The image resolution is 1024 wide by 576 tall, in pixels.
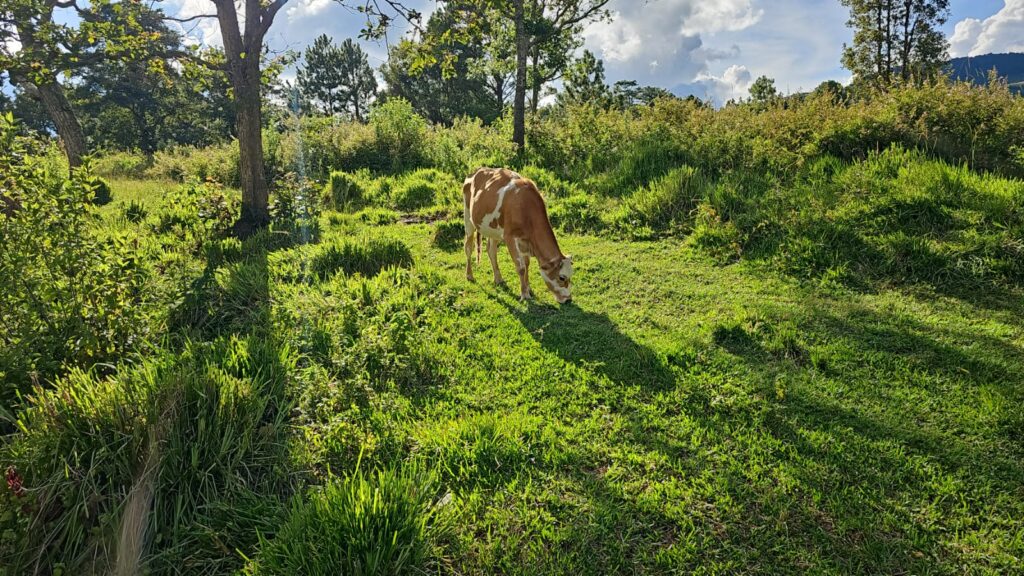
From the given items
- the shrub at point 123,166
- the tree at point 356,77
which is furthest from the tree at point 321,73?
the shrub at point 123,166

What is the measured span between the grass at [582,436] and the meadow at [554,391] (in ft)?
0.07

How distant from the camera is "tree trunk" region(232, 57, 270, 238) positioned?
8.34 m

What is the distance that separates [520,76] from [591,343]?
11138mm

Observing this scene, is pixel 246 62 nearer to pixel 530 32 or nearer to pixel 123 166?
pixel 530 32

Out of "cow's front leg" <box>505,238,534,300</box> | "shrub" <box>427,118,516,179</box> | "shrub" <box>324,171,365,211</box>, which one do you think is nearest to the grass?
"cow's front leg" <box>505,238,534,300</box>

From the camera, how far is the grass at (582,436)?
2.55 meters

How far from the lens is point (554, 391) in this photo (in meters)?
4.13

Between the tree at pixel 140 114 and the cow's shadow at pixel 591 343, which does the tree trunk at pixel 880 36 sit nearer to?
the cow's shadow at pixel 591 343

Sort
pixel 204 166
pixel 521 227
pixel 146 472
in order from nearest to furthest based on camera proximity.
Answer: pixel 146 472, pixel 521 227, pixel 204 166

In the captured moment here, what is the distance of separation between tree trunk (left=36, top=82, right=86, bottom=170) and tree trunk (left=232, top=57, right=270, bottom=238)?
7.92 metres

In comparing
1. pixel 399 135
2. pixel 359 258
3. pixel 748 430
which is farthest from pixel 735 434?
pixel 399 135

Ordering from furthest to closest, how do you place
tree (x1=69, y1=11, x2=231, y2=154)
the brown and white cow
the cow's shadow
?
tree (x1=69, y1=11, x2=231, y2=154)
the brown and white cow
the cow's shadow

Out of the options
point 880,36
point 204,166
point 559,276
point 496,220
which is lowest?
point 559,276

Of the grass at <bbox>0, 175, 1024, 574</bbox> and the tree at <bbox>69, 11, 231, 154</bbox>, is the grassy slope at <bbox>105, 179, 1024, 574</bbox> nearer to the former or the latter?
the grass at <bbox>0, 175, 1024, 574</bbox>
